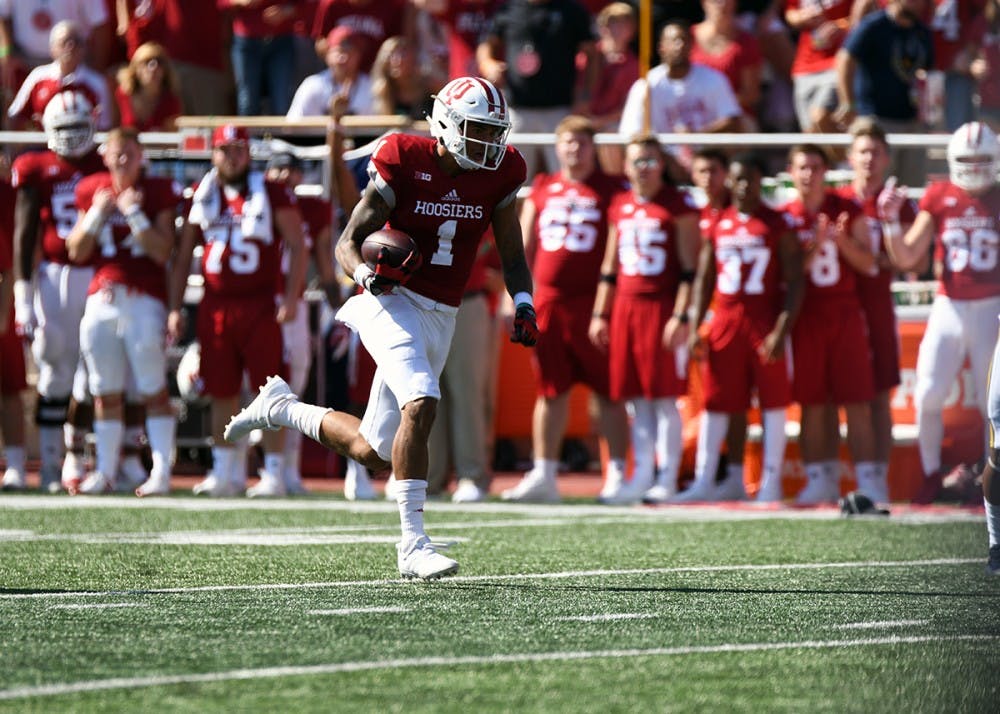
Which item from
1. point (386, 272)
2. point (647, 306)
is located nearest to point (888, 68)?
point (647, 306)

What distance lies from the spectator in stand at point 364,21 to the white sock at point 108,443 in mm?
3645

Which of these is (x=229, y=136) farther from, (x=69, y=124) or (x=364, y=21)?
(x=364, y=21)

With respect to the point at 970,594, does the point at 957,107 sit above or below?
above

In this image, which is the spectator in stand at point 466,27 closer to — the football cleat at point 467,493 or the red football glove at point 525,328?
the football cleat at point 467,493

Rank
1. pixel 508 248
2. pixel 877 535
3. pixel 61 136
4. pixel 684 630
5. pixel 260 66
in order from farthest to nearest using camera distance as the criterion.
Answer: pixel 260 66 → pixel 61 136 → pixel 877 535 → pixel 508 248 → pixel 684 630

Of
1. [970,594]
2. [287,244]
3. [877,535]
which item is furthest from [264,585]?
[287,244]

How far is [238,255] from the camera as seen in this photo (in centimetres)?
1049

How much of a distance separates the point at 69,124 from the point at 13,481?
2107mm

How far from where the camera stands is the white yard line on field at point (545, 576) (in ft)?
19.2

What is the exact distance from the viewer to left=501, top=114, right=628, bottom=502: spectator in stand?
1066 centimetres

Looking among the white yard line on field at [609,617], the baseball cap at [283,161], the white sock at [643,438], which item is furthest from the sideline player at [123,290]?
the white yard line on field at [609,617]

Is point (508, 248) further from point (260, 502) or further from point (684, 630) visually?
point (260, 502)

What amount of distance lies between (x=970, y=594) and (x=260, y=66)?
8473 millimetres

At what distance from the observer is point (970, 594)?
6.11 meters
